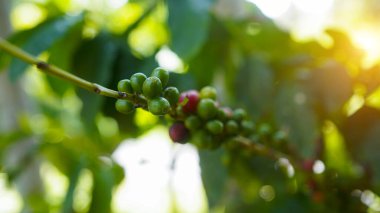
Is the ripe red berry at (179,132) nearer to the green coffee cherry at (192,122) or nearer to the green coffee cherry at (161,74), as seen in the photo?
the green coffee cherry at (192,122)

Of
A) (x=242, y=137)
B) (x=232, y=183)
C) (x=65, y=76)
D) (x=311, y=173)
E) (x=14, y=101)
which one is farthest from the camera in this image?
(x=14, y=101)

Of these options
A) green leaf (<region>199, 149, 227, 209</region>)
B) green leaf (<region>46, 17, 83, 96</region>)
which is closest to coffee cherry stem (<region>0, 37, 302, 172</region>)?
green leaf (<region>199, 149, 227, 209</region>)

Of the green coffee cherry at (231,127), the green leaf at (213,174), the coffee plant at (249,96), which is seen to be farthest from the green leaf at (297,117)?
the green coffee cherry at (231,127)

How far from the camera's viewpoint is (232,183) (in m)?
1.25

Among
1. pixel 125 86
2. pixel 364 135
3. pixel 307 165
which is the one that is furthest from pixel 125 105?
pixel 364 135

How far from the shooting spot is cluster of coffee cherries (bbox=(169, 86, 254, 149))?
26.1 inches

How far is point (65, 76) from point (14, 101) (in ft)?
3.65

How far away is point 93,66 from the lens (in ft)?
3.13

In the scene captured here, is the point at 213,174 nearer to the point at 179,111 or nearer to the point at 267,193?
the point at 267,193

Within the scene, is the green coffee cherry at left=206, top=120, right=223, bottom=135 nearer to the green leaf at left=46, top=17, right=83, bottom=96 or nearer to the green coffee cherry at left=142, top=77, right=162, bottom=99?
the green coffee cherry at left=142, top=77, right=162, bottom=99

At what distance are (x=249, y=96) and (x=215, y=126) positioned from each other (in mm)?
410

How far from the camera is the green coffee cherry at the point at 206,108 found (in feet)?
2.16

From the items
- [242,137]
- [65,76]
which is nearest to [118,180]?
[242,137]

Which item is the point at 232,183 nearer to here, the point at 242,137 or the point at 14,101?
the point at 242,137
